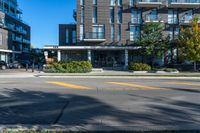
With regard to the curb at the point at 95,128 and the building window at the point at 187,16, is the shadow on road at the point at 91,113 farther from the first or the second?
the building window at the point at 187,16

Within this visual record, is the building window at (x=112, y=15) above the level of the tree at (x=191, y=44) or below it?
above

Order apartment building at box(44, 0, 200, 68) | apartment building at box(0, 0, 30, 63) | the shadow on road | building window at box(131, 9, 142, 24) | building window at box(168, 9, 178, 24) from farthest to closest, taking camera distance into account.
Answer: apartment building at box(0, 0, 30, 63) → building window at box(168, 9, 178, 24) → building window at box(131, 9, 142, 24) → apartment building at box(44, 0, 200, 68) → the shadow on road

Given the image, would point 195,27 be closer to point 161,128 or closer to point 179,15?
point 179,15

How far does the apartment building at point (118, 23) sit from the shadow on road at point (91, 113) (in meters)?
35.8

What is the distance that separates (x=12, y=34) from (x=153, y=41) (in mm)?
46549

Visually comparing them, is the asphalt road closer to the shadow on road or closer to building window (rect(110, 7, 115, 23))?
the shadow on road

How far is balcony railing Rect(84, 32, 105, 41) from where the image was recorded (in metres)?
47.4

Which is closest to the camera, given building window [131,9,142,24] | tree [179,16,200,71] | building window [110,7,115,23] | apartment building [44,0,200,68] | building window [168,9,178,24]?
tree [179,16,200,71]

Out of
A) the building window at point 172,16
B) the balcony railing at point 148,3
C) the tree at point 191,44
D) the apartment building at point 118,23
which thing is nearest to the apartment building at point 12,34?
the apartment building at point 118,23

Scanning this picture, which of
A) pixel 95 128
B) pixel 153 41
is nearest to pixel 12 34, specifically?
pixel 153 41

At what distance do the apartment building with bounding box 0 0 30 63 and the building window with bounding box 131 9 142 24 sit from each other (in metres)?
27.9

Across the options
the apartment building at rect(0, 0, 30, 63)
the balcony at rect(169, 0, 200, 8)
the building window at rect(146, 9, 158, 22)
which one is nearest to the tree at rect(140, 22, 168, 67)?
the building window at rect(146, 9, 158, 22)

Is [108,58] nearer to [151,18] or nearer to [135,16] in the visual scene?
[135,16]

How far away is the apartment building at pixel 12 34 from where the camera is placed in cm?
→ 6794
